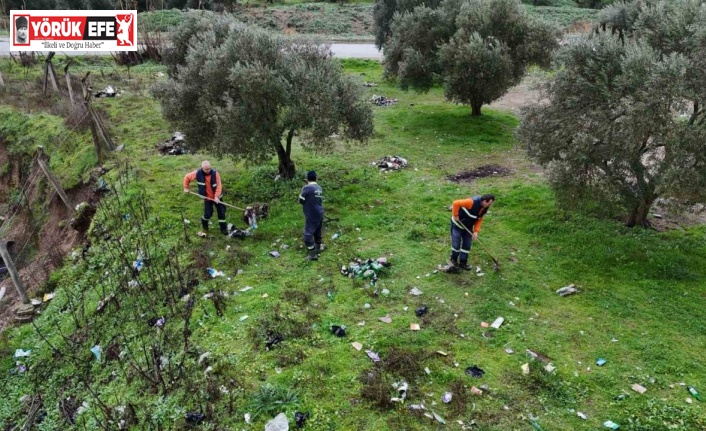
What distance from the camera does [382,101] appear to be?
2370 centimetres

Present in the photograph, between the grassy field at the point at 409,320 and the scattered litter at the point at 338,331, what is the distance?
3.6 inches

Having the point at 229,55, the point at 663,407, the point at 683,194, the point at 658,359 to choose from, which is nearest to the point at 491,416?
the point at 663,407

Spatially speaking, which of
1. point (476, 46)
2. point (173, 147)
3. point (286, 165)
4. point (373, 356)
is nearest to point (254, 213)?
point (286, 165)

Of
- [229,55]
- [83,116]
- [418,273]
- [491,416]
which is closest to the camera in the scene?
[491,416]

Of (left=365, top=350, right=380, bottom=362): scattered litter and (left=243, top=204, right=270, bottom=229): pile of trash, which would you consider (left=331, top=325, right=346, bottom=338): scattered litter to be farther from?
(left=243, top=204, right=270, bottom=229): pile of trash

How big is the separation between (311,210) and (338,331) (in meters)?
3.20

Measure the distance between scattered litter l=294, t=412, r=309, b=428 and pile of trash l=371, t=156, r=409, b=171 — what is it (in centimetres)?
1023

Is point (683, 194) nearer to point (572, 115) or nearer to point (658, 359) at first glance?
point (572, 115)

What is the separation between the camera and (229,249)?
11.7m

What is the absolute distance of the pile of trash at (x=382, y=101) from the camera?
23555 mm

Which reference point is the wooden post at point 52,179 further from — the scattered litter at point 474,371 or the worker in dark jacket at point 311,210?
the scattered litter at point 474,371

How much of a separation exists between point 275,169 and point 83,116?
875cm

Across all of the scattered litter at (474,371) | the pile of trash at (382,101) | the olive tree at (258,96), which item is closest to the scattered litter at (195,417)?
the scattered litter at (474,371)

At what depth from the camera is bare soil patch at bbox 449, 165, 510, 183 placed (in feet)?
50.8
